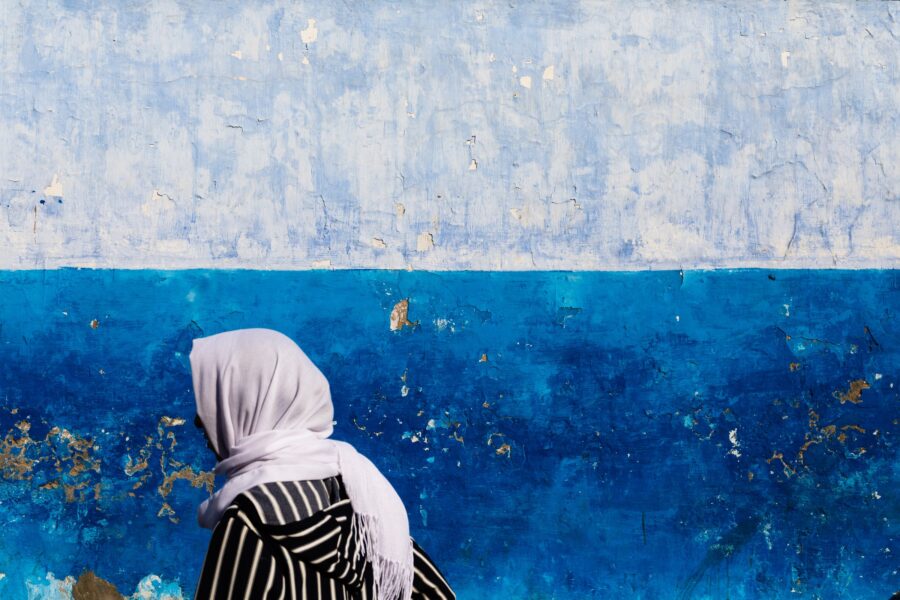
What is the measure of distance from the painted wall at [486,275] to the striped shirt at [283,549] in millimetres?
1806

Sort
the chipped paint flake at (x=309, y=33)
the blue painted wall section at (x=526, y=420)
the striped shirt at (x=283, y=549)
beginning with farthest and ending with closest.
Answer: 1. the chipped paint flake at (x=309, y=33)
2. the blue painted wall section at (x=526, y=420)
3. the striped shirt at (x=283, y=549)

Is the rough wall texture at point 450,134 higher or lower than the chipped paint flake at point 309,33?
lower

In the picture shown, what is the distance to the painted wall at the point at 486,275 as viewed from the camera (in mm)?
3984

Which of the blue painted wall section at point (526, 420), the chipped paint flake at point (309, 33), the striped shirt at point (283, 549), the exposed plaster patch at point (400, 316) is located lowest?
the blue painted wall section at point (526, 420)

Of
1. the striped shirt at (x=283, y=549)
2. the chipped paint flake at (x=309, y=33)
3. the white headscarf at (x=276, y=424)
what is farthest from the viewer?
the chipped paint flake at (x=309, y=33)

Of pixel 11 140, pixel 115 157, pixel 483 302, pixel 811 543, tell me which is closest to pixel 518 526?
pixel 483 302

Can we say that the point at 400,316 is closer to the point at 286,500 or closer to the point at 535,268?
the point at 535,268

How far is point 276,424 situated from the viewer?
2.29 metres

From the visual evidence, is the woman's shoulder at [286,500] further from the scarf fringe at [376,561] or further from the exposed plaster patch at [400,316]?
the exposed plaster patch at [400,316]

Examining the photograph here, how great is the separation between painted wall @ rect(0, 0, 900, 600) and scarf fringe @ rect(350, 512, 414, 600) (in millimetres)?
1653

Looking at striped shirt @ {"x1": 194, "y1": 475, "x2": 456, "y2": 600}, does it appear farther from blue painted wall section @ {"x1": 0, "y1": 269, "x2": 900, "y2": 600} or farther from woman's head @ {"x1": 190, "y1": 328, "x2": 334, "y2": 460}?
blue painted wall section @ {"x1": 0, "y1": 269, "x2": 900, "y2": 600}

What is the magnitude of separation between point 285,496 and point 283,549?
0.36 ft

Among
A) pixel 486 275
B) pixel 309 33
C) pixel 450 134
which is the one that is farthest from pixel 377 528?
pixel 309 33

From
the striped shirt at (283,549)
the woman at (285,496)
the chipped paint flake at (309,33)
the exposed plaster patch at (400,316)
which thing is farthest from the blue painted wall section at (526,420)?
the striped shirt at (283,549)
